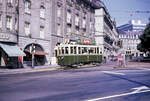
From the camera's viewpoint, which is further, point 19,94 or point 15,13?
point 15,13

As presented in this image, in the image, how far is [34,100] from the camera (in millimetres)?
6805

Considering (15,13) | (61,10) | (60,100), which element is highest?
(61,10)

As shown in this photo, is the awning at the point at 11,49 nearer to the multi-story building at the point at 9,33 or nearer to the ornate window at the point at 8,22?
the multi-story building at the point at 9,33

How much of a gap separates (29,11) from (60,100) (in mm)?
24986

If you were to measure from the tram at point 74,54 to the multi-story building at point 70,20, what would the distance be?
5.71m

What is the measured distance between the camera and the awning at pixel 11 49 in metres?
23.5

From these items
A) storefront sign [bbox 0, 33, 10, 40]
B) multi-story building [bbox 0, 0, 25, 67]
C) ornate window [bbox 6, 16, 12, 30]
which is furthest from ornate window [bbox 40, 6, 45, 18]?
storefront sign [bbox 0, 33, 10, 40]

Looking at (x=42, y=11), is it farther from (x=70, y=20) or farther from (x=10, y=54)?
(x=10, y=54)

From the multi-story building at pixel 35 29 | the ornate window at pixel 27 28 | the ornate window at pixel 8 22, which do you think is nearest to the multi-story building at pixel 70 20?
the multi-story building at pixel 35 29

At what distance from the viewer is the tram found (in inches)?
840

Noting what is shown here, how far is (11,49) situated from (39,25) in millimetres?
8043

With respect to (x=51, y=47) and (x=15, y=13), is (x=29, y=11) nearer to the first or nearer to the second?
(x=15, y=13)

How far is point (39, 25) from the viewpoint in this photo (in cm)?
3123

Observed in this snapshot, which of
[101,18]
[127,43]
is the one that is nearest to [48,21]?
[101,18]
